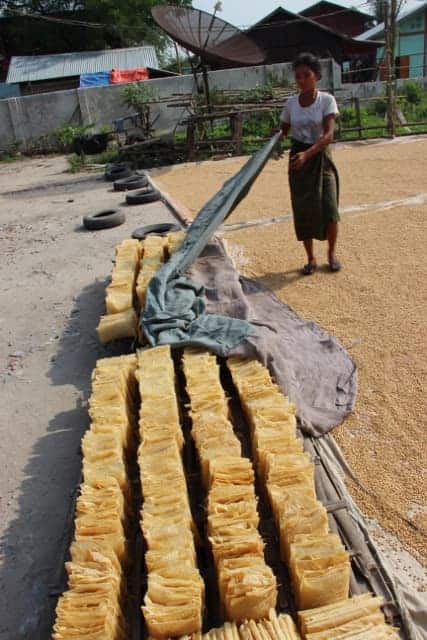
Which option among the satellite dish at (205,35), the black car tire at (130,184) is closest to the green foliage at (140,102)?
the satellite dish at (205,35)

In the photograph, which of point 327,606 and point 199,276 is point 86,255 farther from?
point 327,606

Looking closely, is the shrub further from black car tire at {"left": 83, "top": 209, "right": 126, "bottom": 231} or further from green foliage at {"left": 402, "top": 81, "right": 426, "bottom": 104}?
black car tire at {"left": 83, "top": 209, "right": 126, "bottom": 231}

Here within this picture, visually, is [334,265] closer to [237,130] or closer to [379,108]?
[237,130]

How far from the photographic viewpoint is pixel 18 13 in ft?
101

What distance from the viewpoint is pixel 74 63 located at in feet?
92.1

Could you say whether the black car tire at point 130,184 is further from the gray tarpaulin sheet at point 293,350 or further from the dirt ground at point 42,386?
the gray tarpaulin sheet at point 293,350

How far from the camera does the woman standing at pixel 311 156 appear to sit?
4.47m

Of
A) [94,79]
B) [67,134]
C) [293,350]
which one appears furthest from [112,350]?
[94,79]

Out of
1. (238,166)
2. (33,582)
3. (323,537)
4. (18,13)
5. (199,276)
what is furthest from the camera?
(18,13)

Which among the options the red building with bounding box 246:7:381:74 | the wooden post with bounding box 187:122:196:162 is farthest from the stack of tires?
the red building with bounding box 246:7:381:74

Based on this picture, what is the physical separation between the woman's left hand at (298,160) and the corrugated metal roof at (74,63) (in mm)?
25803

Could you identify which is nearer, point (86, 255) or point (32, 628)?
point (32, 628)

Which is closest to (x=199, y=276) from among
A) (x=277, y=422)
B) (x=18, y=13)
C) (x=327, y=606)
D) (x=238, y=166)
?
(x=277, y=422)

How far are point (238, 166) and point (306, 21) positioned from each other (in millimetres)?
16497
